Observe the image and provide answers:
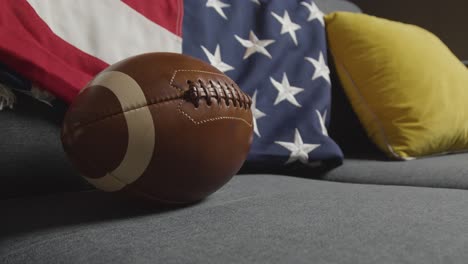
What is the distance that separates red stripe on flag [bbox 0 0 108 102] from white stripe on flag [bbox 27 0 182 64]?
0.08ft

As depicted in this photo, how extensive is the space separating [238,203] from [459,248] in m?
0.31

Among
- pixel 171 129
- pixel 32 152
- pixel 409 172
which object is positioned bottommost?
pixel 409 172

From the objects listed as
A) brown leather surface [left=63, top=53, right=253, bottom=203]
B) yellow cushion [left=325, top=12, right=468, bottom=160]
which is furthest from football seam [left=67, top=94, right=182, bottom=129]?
yellow cushion [left=325, top=12, right=468, bottom=160]

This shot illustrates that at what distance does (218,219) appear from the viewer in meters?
0.63

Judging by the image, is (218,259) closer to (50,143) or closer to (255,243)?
(255,243)

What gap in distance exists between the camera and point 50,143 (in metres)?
0.85

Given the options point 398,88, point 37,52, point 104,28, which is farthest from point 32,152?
point 398,88

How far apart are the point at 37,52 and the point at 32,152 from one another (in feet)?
0.53

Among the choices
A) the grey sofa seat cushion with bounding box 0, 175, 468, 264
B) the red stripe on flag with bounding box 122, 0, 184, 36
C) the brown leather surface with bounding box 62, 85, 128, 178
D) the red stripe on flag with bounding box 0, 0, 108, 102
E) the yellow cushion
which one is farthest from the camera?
the yellow cushion

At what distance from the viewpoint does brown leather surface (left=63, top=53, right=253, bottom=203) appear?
628mm

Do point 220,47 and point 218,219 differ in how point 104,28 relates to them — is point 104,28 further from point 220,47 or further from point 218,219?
point 218,219

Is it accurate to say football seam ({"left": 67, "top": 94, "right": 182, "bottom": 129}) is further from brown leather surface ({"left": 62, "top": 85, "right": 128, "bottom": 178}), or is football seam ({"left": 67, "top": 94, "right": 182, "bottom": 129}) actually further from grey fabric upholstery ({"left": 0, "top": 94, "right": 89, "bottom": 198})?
grey fabric upholstery ({"left": 0, "top": 94, "right": 89, "bottom": 198})

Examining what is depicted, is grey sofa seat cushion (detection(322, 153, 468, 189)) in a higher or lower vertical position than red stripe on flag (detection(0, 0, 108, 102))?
lower

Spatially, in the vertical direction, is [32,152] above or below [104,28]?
below
